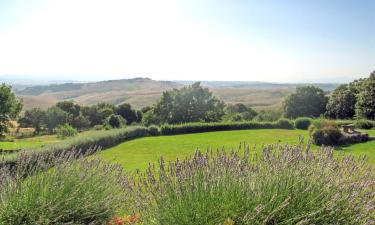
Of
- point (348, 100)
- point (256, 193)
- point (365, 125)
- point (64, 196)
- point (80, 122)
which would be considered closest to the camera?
point (256, 193)

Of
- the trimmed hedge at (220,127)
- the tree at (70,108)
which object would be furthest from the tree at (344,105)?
the tree at (70,108)

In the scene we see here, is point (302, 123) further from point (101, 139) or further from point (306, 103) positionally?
point (306, 103)

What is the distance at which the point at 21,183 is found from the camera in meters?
4.89

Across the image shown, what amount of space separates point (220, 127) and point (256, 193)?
31.1 metres

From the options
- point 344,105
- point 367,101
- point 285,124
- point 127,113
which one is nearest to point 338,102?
point 344,105

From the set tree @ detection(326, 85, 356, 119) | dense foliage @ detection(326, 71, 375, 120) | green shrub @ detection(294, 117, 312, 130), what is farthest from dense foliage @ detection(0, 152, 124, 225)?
tree @ detection(326, 85, 356, 119)

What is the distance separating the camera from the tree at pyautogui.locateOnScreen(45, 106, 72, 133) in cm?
7156

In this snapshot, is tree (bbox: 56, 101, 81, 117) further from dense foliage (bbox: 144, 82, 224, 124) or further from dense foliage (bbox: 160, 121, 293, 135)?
dense foliage (bbox: 160, 121, 293, 135)

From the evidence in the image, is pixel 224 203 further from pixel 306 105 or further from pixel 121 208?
pixel 306 105

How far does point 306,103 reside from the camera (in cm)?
5050

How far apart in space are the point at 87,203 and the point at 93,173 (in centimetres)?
55

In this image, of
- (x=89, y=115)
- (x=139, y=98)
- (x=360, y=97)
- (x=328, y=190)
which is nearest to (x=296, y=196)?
(x=328, y=190)

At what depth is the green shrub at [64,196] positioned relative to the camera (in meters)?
4.41

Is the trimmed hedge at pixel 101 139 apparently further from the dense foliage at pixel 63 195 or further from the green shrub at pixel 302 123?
the dense foliage at pixel 63 195
